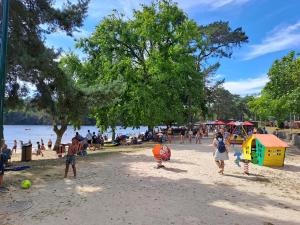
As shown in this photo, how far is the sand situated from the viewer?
→ 32.3 ft

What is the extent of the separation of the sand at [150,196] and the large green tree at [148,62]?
18263 mm

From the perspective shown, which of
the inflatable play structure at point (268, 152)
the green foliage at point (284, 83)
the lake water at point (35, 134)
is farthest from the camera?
the lake water at point (35, 134)

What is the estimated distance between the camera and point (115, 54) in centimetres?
3925

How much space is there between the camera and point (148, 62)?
38438 millimetres

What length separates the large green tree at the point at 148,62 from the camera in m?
36.8

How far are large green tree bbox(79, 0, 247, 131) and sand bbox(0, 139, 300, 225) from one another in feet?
59.9

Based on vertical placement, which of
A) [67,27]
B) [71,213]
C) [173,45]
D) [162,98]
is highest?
[173,45]

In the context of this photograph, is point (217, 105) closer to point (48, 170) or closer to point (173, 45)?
point (173, 45)

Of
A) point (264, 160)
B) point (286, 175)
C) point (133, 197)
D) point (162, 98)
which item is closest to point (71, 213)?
point (133, 197)

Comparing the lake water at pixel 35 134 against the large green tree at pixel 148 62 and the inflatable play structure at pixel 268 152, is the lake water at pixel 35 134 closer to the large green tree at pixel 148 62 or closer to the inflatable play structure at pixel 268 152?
the large green tree at pixel 148 62

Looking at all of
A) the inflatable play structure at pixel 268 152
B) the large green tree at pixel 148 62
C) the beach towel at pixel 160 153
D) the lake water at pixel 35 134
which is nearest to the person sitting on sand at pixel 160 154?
the beach towel at pixel 160 153

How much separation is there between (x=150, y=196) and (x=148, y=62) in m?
27.4

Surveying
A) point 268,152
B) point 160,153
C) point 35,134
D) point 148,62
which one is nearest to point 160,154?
point 160,153

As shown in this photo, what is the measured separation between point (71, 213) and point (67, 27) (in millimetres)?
13408
